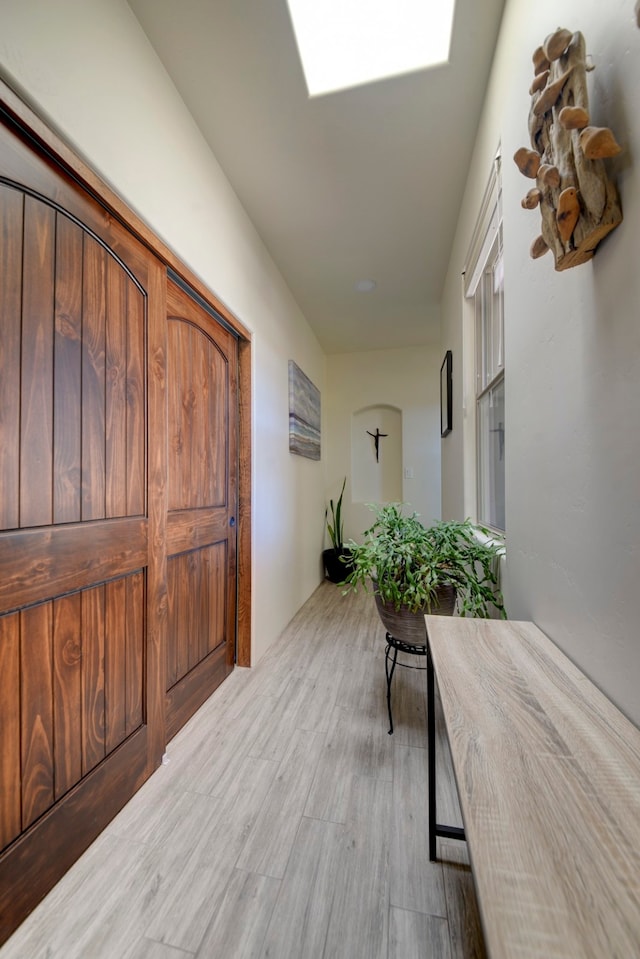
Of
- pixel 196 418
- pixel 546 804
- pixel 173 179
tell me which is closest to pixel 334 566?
pixel 196 418

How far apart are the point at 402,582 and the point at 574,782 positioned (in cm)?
103

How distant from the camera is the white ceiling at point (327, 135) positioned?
4.33ft

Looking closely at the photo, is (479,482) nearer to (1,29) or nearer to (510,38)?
(510,38)

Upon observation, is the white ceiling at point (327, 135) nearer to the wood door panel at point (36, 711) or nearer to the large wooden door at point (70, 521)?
the large wooden door at point (70, 521)

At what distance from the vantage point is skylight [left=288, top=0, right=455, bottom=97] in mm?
1272

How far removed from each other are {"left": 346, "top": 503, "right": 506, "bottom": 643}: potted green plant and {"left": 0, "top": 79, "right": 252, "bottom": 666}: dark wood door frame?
2.77ft

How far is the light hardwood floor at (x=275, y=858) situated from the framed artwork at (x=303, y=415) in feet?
6.50

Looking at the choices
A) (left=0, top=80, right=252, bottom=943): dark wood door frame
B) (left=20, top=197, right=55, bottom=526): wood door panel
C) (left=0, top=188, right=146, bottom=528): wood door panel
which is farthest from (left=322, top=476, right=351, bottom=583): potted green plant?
(left=20, top=197, right=55, bottom=526): wood door panel

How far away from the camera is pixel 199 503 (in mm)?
1802

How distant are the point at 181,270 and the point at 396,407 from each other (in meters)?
3.19

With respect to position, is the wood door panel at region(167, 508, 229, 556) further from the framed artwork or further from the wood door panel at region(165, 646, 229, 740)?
the framed artwork

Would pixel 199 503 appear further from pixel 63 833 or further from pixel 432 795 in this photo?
pixel 432 795

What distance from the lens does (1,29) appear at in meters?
0.85

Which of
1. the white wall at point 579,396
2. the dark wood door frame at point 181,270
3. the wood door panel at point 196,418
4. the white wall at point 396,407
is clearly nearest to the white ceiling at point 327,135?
the white wall at point 579,396
